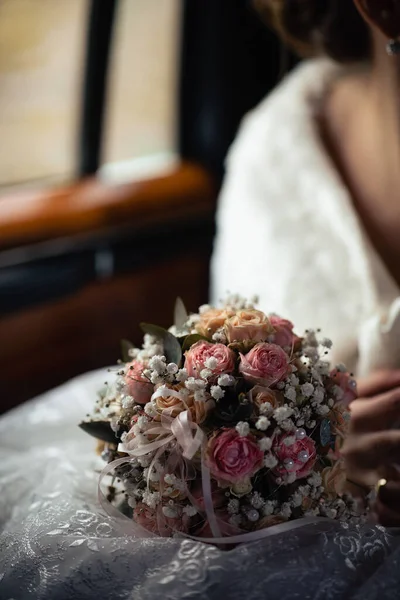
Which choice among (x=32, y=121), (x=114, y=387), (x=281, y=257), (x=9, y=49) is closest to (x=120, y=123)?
(x=32, y=121)

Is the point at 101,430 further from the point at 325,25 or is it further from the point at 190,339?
the point at 325,25

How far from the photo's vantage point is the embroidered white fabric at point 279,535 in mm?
784

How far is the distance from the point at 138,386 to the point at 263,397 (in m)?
0.15

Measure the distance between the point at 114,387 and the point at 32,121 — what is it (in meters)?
1.70

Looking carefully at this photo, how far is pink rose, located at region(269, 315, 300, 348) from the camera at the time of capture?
2.99 feet

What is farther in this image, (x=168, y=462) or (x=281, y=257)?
(x=281, y=257)

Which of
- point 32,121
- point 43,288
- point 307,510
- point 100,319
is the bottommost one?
point 100,319

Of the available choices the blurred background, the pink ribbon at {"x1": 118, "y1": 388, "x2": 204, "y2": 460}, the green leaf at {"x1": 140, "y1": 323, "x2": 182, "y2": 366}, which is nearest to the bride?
the pink ribbon at {"x1": 118, "y1": 388, "x2": 204, "y2": 460}

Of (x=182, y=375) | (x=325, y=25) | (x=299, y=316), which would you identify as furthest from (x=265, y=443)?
(x=325, y=25)

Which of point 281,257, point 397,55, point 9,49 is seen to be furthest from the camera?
point 9,49

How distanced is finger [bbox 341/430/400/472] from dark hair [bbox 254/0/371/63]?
2.74 feet

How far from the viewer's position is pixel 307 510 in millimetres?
867

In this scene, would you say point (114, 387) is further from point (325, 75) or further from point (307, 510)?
point (325, 75)

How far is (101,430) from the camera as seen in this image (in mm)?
921
